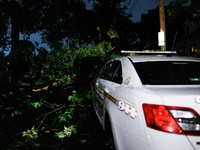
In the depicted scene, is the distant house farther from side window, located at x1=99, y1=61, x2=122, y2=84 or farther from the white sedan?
the white sedan

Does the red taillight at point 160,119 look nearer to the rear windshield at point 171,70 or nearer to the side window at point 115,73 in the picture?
the rear windshield at point 171,70

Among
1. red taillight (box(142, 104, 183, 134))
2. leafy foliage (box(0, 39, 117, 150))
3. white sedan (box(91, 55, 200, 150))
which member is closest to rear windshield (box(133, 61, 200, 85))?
white sedan (box(91, 55, 200, 150))

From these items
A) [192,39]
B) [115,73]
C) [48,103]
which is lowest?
[48,103]

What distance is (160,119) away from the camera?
1.77m

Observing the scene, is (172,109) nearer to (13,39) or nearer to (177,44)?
(13,39)

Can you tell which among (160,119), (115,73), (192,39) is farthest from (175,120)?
(192,39)

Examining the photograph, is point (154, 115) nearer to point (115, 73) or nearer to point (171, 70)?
point (171, 70)

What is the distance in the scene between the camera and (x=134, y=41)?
50281 millimetres

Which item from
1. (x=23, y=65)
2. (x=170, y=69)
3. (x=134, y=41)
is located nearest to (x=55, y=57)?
(x=23, y=65)

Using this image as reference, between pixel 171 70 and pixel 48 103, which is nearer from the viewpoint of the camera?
pixel 171 70

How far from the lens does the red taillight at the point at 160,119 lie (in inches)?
67.4

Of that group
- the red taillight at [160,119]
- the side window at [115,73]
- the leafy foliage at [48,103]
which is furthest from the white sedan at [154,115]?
the leafy foliage at [48,103]

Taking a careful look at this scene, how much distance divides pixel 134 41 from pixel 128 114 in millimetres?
49843

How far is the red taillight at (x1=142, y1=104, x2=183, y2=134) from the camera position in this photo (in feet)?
5.62
